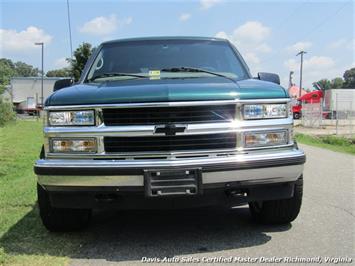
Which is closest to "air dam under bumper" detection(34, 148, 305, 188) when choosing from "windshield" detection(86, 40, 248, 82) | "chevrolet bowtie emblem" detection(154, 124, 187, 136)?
"chevrolet bowtie emblem" detection(154, 124, 187, 136)

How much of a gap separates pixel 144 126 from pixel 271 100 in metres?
1.14

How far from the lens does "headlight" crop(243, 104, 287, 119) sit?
4418 mm

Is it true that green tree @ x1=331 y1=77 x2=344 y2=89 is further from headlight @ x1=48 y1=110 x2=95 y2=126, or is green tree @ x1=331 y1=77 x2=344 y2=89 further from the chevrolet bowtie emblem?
headlight @ x1=48 y1=110 x2=95 y2=126

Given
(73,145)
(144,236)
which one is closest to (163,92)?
(73,145)

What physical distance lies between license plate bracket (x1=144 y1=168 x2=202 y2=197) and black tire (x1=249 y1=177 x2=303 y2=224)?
1227mm

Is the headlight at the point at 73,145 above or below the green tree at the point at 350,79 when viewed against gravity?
below

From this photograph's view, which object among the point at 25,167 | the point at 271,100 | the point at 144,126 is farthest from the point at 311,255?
the point at 25,167

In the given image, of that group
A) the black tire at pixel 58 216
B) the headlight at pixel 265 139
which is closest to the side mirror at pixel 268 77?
the headlight at pixel 265 139

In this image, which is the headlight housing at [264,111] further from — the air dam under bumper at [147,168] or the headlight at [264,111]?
the air dam under bumper at [147,168]

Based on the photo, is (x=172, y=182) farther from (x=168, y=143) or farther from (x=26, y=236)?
(x=26, y=236)

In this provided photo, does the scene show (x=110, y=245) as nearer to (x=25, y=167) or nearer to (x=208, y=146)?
(x=208, y=146)

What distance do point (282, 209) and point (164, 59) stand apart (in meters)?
2.12

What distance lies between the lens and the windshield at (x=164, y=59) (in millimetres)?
5613

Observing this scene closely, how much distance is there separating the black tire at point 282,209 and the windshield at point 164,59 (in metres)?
1.40
